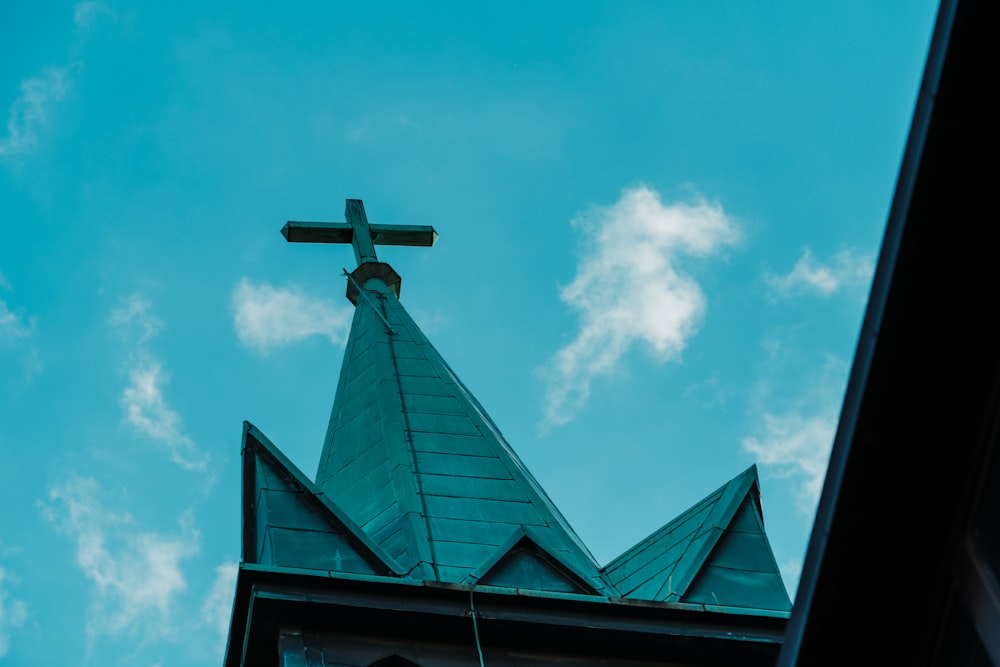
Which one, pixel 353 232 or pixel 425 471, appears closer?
pixel 425 471

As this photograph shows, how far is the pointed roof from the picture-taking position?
1777cm

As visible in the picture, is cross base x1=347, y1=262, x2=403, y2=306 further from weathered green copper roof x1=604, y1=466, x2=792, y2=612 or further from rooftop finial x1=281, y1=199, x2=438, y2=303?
weathered green copper roof x1=604, y1=466, x2=792, y2=612

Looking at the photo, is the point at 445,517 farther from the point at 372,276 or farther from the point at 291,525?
the point at 372,276

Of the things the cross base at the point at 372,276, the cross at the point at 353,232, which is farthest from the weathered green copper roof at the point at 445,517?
the cross at the point at 353,232

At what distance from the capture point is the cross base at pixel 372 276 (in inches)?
1147

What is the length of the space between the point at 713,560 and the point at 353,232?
50.1ft

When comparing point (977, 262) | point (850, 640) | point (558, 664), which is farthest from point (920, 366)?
point (558, 664)

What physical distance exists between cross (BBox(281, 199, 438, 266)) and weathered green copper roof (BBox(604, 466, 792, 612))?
12356 millimetres

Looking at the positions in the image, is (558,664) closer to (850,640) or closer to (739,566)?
(739,566)

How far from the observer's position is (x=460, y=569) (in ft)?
55.8

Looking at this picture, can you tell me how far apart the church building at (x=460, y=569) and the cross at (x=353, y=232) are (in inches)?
333

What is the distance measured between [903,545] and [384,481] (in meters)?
12.0

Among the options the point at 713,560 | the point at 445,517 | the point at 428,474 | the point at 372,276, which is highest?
the point at 372,276

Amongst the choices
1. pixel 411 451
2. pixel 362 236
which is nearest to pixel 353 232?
pixel 362 236
